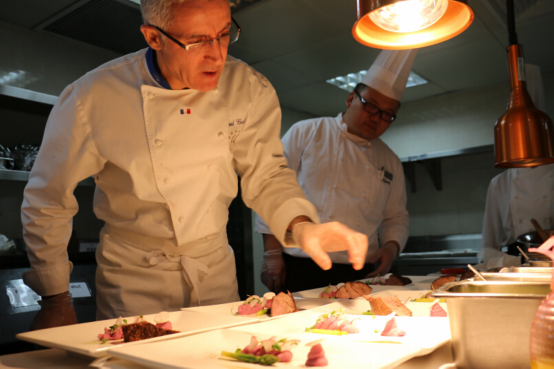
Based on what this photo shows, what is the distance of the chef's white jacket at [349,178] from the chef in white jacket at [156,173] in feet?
4.45

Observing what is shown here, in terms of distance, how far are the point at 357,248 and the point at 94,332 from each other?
68 cm

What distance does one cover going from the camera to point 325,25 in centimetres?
343

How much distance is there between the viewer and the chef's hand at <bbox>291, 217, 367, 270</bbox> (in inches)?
46.8

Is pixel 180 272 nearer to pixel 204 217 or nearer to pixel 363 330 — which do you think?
pixel 204 217

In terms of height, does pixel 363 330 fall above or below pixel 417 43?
below

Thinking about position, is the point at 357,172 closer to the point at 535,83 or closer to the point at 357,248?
the point at 535,83

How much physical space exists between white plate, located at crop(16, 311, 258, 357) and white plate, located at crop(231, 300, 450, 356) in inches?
3.5

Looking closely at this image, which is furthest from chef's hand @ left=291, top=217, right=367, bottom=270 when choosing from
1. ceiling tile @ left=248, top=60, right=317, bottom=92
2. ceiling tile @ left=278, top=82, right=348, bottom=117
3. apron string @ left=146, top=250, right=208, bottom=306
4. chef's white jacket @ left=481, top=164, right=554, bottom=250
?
ceiling tile @ left=278, top=82, right=348, bottom=117

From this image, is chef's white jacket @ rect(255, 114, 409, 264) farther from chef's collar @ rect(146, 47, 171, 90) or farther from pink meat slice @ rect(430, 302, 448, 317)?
pink meat slice @ rect(430, 302, 448, 317)

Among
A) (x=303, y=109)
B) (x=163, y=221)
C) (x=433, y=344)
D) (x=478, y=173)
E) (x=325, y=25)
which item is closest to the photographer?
(x=433, y=344)

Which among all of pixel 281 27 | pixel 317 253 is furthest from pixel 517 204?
pixel 317 253

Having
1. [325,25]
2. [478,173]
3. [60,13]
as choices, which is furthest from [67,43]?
[478,173]

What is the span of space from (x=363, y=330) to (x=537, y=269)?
54 centimetres

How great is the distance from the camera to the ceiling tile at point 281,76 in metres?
4.29
